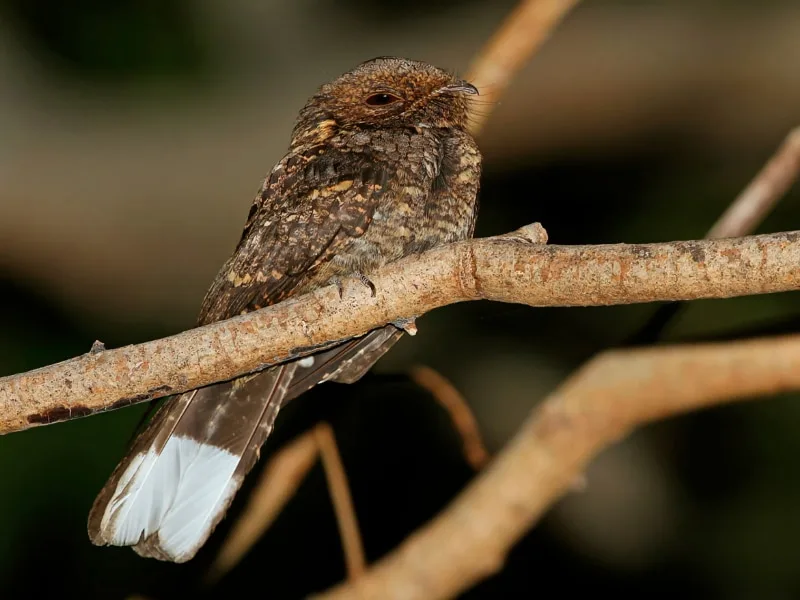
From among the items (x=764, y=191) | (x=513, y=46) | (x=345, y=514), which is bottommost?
(x=345, y=514)

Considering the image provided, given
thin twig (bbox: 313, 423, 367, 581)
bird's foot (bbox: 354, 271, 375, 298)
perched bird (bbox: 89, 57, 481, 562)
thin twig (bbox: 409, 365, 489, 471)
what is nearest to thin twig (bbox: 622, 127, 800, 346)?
perched bird (bbox: 89, 57, 481, 562)

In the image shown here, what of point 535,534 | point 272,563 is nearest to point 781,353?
point 535,534

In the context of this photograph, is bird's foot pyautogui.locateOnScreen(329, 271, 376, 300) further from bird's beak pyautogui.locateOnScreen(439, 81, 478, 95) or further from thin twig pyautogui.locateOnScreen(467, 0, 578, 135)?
thin twig pyautogui.locateOnScreen(467, 0, 578, 135)

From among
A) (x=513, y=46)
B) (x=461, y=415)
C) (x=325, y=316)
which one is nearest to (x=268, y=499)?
(x=461, y=415)

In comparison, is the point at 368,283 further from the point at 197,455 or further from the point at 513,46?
the point at 513,46

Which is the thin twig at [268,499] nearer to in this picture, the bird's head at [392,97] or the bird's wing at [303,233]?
Answer: the bird's wing at [303,233]

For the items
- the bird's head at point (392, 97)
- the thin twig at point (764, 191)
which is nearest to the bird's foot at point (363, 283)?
the bird's head at point (392, 97)

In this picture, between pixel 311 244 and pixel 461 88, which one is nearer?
pixel 311 244
